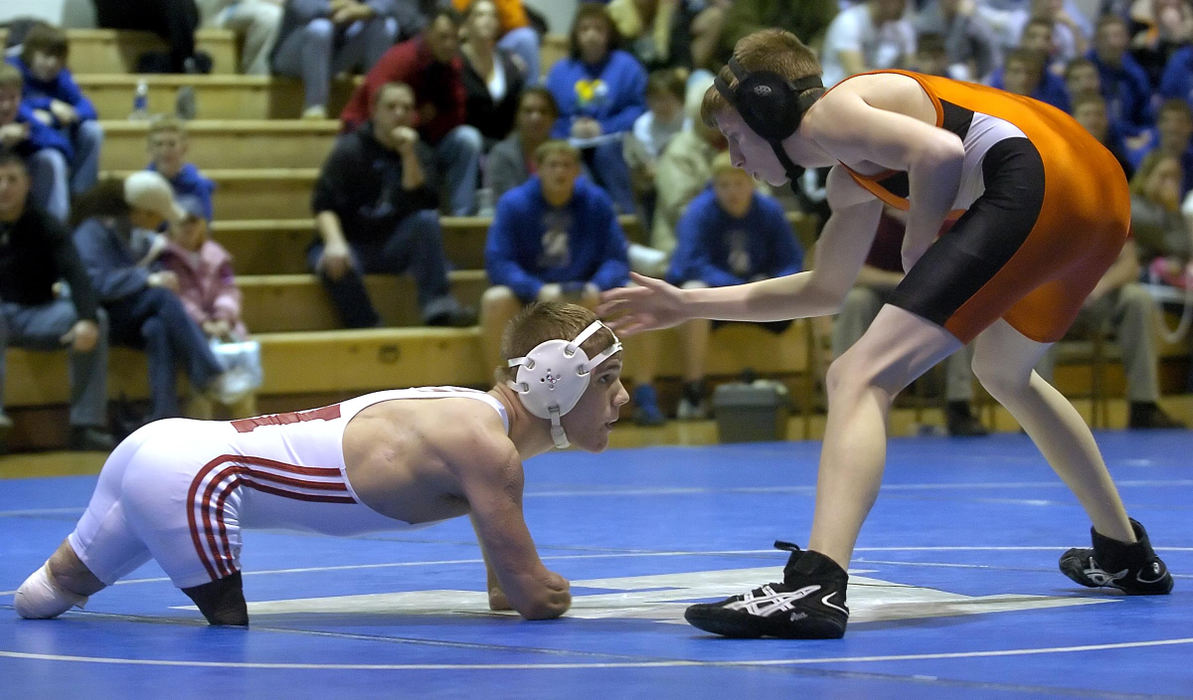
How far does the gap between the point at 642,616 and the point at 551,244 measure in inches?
242

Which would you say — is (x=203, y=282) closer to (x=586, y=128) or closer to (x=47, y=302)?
(x=47, y=302)

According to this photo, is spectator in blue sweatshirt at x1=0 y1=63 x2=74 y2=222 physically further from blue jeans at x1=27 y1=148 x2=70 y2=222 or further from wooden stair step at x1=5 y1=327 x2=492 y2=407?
wooden stair step at x1=5 y1=327 x2=492 y2=407

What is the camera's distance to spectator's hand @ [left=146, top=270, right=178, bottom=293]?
8609 millimetres

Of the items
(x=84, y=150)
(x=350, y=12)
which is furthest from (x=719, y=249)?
(x=84, y=150)

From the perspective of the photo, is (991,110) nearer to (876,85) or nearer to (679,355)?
(876,85)

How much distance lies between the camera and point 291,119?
11508mm

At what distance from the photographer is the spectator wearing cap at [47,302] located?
834cm

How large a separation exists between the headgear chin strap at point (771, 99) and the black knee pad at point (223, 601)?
1.37 m

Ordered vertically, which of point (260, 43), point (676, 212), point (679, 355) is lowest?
point (679, 355)

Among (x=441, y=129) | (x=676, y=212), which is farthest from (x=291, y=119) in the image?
(x=676, y=212)

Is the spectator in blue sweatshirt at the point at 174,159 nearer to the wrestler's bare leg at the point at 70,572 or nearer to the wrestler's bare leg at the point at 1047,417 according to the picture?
the wrestler's bare leg at the point at 70,572

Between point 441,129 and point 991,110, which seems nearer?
point 991,110

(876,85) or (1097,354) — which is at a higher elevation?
(876,85)

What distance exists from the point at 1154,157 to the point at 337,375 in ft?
16.3
